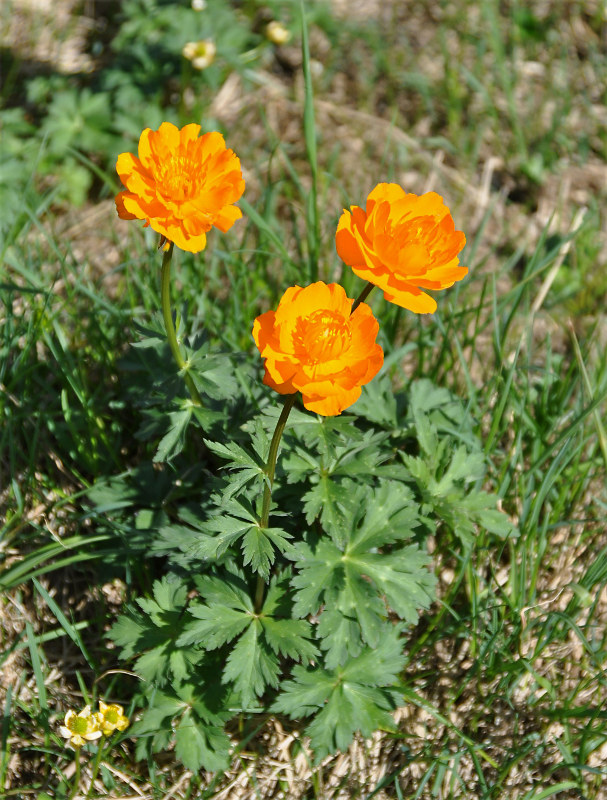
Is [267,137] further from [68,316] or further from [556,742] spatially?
[556,742]

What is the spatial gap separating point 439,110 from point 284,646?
3094 millimetres

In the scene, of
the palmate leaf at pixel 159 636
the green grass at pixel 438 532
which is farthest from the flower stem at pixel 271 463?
the green grass at pixel 438 532

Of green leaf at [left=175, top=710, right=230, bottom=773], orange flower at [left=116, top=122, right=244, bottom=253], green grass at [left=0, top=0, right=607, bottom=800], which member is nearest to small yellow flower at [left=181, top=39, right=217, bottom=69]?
green grass at [left=0, top=0, right=607, bottom=800]

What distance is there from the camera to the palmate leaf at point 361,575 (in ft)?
6.77

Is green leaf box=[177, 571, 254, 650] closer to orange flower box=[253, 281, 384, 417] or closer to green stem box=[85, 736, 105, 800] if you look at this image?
green stem box=[85, 736, 105, 800]

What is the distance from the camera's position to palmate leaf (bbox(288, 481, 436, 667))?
2064 mm

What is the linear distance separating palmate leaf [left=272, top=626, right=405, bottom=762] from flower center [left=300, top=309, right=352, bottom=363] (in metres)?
0.94

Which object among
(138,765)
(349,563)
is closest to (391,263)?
(349,563)

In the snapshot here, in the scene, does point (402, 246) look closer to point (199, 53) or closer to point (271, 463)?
point (271, 463)

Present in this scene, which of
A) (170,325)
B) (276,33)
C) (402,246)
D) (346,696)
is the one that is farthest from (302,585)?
(276,33)

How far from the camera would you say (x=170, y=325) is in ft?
6.70

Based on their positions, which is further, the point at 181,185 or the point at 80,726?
the point at 80,726

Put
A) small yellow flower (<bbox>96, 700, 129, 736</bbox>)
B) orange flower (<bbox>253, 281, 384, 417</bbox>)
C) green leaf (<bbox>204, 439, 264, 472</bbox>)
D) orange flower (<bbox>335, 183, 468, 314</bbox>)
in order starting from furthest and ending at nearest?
small yellow flower (<bbox>96, 700, 129, 736</bbox>) < green leaf (<bbox>204, 439, 264, 472</bbox>) < orange flower (<bbox>335, 183, 468, 314</bbox>) < orange flower (<bbox>253, 281, 384, 417</bbox>)

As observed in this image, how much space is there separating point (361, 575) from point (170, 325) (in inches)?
35.1
